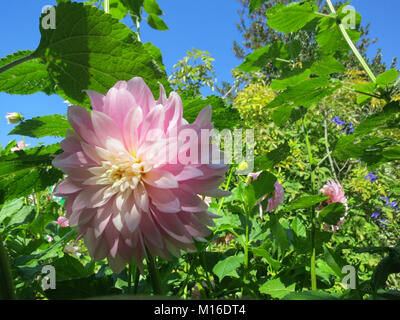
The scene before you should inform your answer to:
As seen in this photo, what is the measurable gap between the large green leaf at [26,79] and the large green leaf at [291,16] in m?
0.52

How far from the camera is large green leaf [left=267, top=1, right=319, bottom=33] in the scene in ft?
2.35

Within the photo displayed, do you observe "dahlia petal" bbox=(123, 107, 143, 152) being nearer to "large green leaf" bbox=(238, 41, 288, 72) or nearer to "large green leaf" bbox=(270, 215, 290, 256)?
"large green leaf" bbox=(270, 215, 290, 256)

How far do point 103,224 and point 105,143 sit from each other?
0.10m

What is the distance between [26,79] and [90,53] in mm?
167

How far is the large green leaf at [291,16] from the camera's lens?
0.71 metres

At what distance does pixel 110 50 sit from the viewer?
1.22ft

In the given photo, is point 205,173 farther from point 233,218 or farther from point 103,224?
point 233,218

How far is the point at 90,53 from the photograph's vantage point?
374 millimetres

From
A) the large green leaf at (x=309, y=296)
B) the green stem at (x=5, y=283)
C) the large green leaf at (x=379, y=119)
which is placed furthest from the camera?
the large green leaf at (x=379, y=119)
